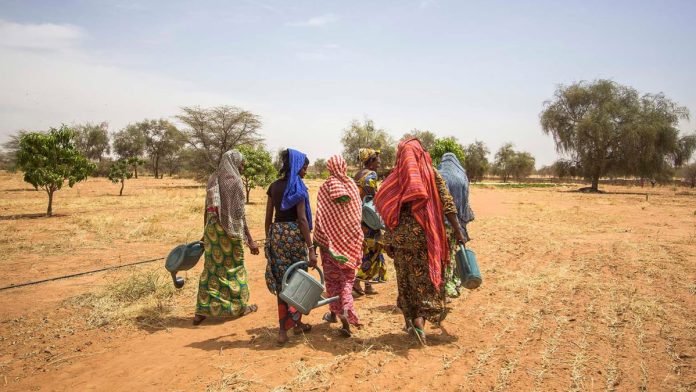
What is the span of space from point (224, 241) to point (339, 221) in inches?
55.0

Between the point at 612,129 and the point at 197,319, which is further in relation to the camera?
the point at 612,129

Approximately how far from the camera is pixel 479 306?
518 cm

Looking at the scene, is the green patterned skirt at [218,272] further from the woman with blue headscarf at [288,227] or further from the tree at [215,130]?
the tree at [215,130]

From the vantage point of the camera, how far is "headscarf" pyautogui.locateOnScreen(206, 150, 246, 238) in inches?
182

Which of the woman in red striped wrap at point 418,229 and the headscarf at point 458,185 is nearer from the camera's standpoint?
the woman in red striped wrap at point 418,229

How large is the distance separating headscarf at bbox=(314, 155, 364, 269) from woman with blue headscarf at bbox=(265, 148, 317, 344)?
0.17 metres

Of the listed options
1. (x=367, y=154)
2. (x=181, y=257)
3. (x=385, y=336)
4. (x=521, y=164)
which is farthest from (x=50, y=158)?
(x=521, y=164)

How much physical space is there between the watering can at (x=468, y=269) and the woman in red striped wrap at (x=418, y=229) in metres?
0.15

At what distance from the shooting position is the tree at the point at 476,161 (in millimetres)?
58031

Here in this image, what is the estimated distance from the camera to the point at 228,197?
4633 millimetres

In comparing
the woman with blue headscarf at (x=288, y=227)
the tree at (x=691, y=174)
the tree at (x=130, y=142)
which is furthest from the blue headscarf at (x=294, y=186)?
A: the tree at (x=130, y=142)

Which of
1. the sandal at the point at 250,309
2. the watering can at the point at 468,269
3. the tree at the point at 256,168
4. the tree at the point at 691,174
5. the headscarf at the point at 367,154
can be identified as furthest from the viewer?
the tree at the point at 691,174

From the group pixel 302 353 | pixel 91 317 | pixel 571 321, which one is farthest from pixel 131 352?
pixel 571 321

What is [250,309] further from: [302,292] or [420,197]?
[420,197]
